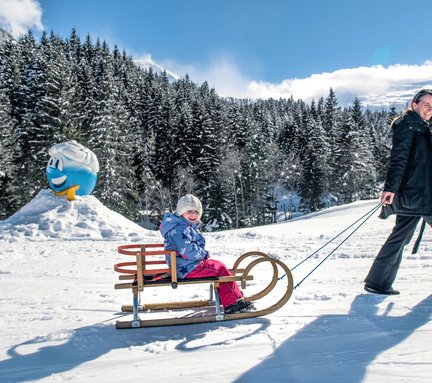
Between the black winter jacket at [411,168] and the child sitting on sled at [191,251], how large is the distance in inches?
80.0

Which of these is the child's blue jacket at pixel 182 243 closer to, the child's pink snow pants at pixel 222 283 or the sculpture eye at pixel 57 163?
the child's pink snow pants at pixel 222 283

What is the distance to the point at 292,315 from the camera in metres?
3.91

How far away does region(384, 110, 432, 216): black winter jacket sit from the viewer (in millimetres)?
4051

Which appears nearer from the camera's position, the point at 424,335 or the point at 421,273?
the point at 424,335

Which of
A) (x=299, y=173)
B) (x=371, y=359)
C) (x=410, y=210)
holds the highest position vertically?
(x=299, y=173)

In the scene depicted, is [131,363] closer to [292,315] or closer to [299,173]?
[292,315]

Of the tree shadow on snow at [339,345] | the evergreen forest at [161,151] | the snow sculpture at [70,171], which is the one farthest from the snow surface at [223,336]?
the evergreen forest at [161,151]

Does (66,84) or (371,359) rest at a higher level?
(66,84)

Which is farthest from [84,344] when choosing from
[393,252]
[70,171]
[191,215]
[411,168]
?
[70,171]

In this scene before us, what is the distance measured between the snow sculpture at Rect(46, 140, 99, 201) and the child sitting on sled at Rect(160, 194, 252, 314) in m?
10.6

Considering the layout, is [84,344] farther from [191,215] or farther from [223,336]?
[191,215]

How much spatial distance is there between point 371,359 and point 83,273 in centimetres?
516

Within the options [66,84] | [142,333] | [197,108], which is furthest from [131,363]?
[197,108]

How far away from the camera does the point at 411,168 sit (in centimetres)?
415
